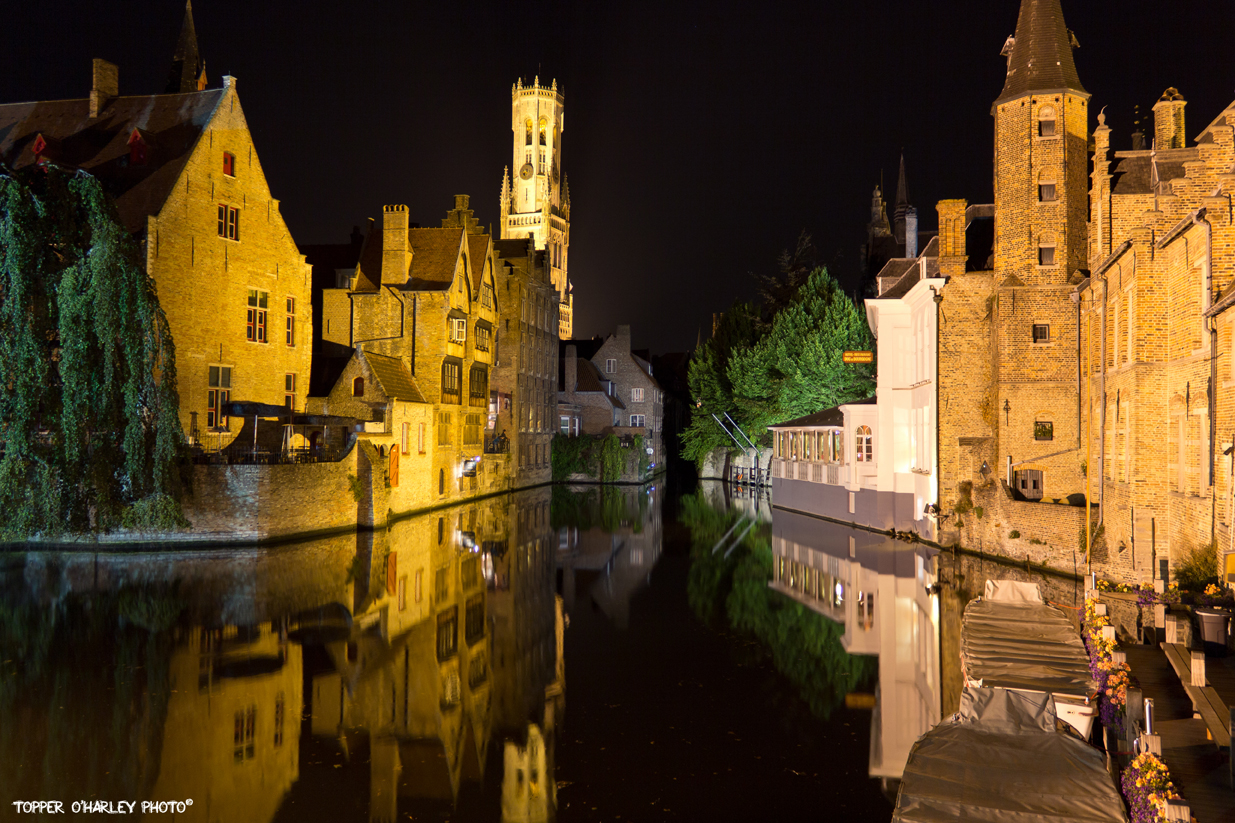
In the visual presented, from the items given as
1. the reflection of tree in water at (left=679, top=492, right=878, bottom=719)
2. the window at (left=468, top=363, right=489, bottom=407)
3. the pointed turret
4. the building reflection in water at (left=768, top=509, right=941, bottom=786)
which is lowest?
the reflection of tree in water at (left=679, top=492, right=878, bottom=719)

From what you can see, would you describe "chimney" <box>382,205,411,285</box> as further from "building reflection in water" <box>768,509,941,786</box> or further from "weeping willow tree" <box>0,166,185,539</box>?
"building reflection in water" <box>768,509,941,786</box>

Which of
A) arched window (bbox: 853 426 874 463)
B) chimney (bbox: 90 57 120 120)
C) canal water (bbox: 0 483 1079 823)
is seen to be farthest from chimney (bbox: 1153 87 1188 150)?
chimney (bbox: 90 57 120 120)

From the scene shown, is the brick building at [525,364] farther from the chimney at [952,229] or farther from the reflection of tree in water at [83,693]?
the reflection of tree in water at [83,693]

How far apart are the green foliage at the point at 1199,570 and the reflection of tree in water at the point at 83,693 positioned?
55.8 feet

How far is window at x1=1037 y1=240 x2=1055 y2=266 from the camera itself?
25.9 meters

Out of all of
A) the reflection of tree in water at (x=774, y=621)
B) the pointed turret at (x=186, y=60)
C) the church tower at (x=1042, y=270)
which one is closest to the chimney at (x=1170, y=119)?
the church tower at (x=1042, y=270)

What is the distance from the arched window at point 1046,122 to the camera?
2612 cm

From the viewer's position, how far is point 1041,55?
26562 millimetres

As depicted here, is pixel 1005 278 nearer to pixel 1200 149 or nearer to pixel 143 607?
pixel 1200 149

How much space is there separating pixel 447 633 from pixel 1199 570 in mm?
14134

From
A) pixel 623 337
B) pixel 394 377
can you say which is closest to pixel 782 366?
pixel 394 377

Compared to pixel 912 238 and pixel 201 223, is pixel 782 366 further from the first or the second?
pixel 201 223

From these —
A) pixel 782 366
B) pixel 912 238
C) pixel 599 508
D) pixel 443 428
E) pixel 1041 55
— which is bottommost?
pixel 599 508

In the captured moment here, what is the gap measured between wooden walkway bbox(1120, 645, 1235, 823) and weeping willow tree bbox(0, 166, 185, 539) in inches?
905
